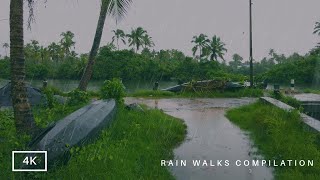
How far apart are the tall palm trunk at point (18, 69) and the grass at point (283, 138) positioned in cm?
501

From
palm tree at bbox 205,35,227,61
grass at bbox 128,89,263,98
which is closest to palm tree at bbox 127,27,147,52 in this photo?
palm tree at bbox 205,35,227,61

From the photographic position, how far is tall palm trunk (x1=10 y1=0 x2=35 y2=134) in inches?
278

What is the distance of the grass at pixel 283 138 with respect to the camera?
6.21 meters

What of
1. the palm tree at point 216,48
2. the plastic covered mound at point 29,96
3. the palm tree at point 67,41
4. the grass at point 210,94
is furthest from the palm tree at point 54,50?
the plastic covered mound at point 29,96

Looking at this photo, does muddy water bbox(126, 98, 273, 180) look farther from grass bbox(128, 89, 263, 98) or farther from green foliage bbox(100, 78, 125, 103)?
grass bbox(128, 89, 263, 98)

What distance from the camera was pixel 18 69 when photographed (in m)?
7.10

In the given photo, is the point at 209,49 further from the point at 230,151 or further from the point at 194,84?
the point at 230,151

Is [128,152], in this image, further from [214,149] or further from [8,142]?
[8,142]

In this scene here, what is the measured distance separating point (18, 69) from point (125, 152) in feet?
8.85

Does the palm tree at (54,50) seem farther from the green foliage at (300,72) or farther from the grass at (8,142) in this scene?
the grass at (8,142)

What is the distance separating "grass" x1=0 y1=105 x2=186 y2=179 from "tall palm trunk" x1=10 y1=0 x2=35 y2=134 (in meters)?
0.56

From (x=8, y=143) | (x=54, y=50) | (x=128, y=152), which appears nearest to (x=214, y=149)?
(x=128, y=152)

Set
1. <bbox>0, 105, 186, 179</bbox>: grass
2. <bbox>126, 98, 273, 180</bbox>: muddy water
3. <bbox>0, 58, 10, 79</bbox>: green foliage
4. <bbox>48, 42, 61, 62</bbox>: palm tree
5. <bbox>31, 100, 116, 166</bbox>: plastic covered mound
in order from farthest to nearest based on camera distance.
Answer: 1. <bbox>48, 42, 61, 62</bbox>: palm tree
2. <bbox>0, 58, 10, 79</bbox>: green foliage
3. <bbox>126, 98, 273, 180</bbox>: muddy water
4. <bbox>31, 100, 116, 166</bbox>: plastic covered mound
5. <bbox>0, 105, 186, 179</bbox>: grass

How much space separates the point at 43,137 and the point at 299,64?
60.9 meters
